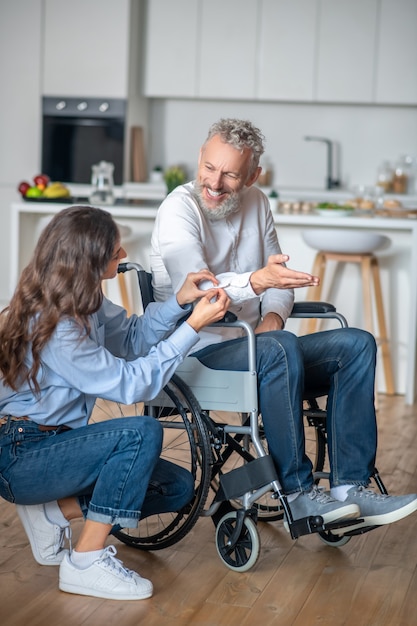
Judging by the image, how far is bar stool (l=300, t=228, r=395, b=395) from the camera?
4250mm

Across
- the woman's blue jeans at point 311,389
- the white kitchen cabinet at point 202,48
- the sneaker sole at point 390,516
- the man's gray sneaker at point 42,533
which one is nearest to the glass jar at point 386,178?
the white kitchen cabinet at point 202,48

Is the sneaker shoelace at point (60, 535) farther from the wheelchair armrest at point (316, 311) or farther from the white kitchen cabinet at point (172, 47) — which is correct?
the white kitchen cabinet at point (172, 47)

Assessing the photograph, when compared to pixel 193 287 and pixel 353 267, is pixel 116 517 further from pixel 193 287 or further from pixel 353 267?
pixel 353 267

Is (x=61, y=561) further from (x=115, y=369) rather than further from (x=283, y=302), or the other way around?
(x=283, y=302)

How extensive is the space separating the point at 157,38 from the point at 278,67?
33.8 inches

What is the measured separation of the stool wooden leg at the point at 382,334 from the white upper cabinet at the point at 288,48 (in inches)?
90.7

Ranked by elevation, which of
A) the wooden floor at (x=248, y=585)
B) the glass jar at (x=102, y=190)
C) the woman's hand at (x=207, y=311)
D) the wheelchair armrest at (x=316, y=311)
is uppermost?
the glass jar at (x=102, y=190)

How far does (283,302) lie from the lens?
268 cm

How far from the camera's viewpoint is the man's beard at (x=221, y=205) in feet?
8.48

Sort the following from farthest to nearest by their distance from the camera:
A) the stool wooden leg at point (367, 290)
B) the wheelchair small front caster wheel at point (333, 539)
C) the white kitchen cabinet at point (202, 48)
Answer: the white kitchen cabinet at point (202, 48), the stool wooden leg at point (367, 290), the wheelchair small front caster wheel at point (333, 539)

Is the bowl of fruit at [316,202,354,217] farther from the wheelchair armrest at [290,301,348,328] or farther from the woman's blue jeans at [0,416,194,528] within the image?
the woman's blue jeans at [0,416,194,528]

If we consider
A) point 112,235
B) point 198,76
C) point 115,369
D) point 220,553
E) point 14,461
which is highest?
point 198,76

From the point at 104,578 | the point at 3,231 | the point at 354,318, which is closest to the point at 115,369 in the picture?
the point at 104,578

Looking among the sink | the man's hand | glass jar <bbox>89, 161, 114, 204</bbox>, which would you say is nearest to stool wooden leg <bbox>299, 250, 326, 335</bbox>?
the sink
